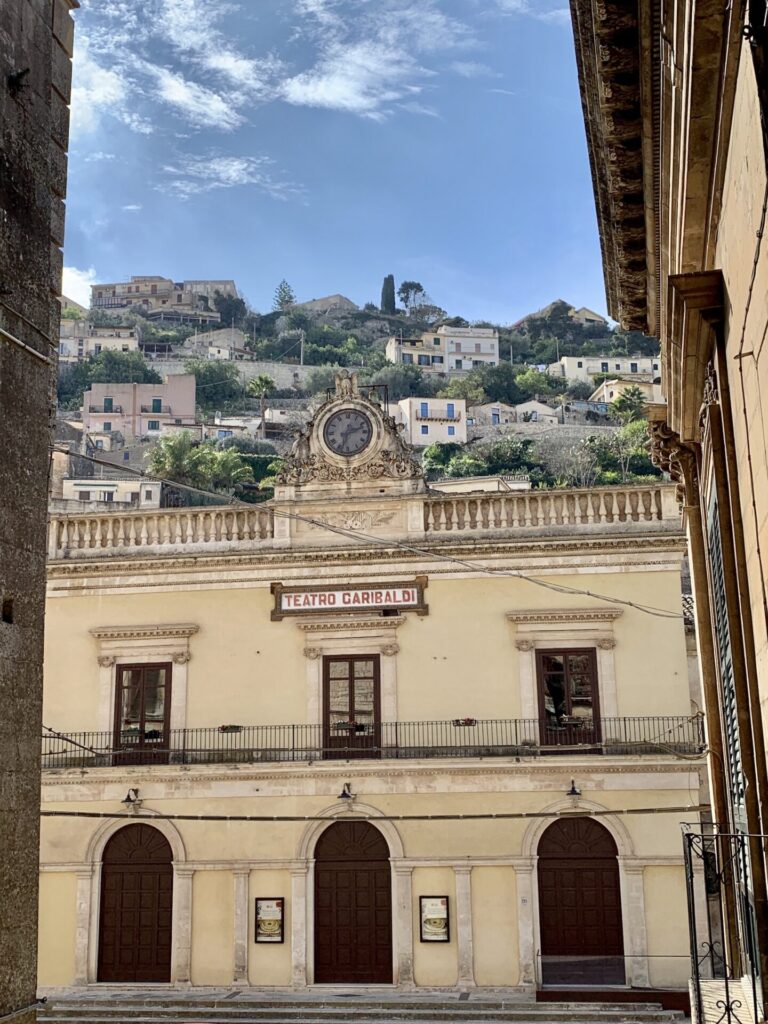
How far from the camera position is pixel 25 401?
8984mm

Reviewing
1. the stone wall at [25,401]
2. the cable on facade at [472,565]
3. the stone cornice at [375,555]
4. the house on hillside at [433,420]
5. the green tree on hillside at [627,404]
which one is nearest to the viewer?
the stone wall at [25,401]

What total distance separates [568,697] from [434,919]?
4.95 meters

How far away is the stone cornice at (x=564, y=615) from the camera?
2377 cm

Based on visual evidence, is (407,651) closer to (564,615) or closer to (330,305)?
(564,615)

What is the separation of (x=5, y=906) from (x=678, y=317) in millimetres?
5785

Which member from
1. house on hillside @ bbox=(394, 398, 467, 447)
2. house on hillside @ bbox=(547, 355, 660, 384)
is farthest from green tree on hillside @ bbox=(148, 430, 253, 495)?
house on hillside @ bbox=(547, 355, 660, 384)

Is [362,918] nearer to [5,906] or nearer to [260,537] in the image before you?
[260,537]

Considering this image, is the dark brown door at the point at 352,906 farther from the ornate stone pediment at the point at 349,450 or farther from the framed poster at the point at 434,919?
the ornate stone pediment at the point at 349,450

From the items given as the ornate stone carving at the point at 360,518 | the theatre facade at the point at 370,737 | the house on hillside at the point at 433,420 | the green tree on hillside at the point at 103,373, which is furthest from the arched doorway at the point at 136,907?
the green tree on hillside at the point at 103,373

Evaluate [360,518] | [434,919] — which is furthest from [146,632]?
[434,919]

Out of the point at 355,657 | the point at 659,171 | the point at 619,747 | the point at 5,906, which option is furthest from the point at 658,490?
the point at 5,906

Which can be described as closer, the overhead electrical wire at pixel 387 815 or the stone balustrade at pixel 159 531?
the overhead electrical wire at pixel 387 815

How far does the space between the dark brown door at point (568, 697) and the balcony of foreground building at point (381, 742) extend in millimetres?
34

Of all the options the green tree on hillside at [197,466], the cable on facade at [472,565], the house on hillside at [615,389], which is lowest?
the cable on facade at [472,565]
